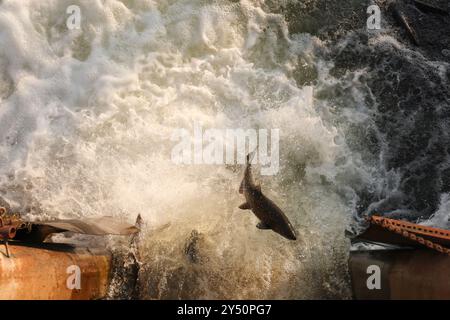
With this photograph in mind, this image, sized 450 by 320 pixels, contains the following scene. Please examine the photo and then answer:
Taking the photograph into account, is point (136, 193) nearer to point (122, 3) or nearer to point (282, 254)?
point (282, 254)

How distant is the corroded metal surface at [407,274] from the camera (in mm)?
3479

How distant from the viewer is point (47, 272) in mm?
3607

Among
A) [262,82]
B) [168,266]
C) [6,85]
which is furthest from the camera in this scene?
[262,82]

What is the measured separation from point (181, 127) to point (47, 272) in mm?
3015

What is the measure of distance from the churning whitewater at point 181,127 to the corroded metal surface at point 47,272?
3.01 ft

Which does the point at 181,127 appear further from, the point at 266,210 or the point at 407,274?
the point at 407,274

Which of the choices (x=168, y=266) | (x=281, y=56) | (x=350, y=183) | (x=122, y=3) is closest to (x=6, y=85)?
(x=122, y=3)

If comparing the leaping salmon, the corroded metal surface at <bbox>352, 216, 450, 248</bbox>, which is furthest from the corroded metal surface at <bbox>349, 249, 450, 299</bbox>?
the leaping salmon

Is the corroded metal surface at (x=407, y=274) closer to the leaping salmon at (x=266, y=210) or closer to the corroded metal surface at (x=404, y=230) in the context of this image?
the corroded metal surface at (x=404, y=230)

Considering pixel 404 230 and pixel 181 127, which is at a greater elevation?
pixel 181 127

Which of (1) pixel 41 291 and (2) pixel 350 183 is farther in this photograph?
(2) pixel 350 183

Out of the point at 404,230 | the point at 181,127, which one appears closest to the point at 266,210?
the point at 404,230

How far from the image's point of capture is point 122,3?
6395 millimetres

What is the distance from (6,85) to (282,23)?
4478mm
